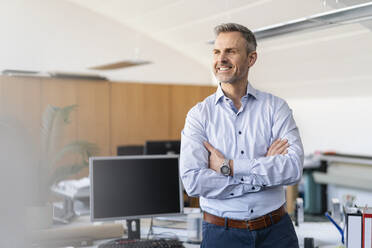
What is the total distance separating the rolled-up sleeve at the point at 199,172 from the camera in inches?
89.0

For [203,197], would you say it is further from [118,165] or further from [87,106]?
[87,106]

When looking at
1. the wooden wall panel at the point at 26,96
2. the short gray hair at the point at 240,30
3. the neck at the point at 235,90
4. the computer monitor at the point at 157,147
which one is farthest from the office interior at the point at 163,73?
the neck at the point at 235,90

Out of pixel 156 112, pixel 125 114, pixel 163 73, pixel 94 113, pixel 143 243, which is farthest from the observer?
pixel 163 73

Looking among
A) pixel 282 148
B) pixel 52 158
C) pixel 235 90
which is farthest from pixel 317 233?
pixel 52 158

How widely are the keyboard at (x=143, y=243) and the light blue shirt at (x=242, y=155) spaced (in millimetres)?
506

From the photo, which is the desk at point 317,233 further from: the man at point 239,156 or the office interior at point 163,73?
the office interior at point 163,73

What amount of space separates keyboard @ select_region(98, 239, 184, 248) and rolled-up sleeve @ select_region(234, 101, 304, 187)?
0.76 meters

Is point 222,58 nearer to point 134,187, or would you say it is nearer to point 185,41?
point 134,187

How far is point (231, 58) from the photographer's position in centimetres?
243

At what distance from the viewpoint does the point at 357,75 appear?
21.4 feet

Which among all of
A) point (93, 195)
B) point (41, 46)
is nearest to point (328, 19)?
point (93, 195)

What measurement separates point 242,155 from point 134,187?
0.77 meters

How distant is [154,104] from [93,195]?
4692 millimetres

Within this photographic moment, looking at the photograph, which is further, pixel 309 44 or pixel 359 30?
pixel 309 44
